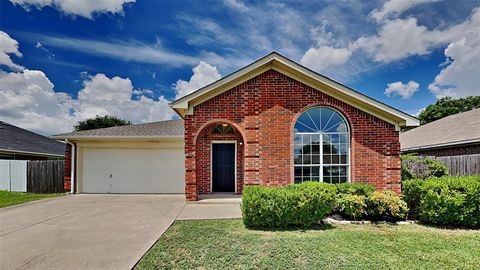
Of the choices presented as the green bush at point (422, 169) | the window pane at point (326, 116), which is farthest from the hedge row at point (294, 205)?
the green bush at point (422, 169)

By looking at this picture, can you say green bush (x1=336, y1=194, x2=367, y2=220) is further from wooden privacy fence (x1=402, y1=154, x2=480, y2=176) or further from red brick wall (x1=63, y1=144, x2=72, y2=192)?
red brick wall (x1=63, y1=144, x2=72, y2=192)

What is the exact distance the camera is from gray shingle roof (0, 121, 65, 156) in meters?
15.9

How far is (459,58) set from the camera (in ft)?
56.4

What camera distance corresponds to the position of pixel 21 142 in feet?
57.7

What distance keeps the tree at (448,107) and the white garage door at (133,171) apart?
37.3 m

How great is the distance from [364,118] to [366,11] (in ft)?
16.0

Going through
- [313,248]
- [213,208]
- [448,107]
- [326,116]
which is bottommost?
[213,208]

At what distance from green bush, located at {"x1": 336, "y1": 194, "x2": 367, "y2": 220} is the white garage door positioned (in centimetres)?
761

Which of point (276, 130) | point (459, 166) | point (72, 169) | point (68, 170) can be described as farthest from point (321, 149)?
point (68, 170)

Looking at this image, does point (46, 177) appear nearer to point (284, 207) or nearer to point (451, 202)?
point (284, 207)

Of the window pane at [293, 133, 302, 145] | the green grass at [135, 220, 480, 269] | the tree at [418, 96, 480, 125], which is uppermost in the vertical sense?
the tree at [418, 96, 480, 125]

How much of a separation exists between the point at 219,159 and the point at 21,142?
606 inches

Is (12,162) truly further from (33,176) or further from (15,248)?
(15,248)

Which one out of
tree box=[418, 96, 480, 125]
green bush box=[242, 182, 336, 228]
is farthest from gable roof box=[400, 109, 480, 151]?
tree box=[418, 96, 480, 125]
